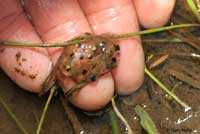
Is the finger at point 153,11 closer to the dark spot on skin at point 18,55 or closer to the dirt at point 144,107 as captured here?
the dirt at point 144,107

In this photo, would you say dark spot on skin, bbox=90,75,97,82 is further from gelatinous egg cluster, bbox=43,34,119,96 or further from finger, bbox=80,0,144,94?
finger, bbox=80,0,144,94

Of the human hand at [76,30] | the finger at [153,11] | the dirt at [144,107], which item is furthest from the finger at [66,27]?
the finger at [153,11]

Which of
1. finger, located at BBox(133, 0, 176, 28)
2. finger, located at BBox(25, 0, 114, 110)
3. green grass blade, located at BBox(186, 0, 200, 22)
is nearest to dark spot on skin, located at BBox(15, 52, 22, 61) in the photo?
finger, located at BBox(25, 0, 114, 110)

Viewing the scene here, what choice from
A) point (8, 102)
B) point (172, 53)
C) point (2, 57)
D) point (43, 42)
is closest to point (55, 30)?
point (43, 42)

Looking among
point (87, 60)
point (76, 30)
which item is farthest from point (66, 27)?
point (87, 60)

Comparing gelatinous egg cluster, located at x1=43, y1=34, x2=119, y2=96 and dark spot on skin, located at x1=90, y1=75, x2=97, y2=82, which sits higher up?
gelatinous egg cluster, located at x1=43, y1=34, x2=119, y2=96

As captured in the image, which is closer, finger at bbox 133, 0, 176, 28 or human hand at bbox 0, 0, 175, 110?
human hand at bbox 0, 0, 175, 110

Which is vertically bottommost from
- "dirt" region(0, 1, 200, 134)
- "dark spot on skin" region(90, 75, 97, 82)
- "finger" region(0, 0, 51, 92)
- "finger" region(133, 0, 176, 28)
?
"dirt" region(0, 1, 200, 134)

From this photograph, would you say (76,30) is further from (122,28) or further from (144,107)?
(144,107)
